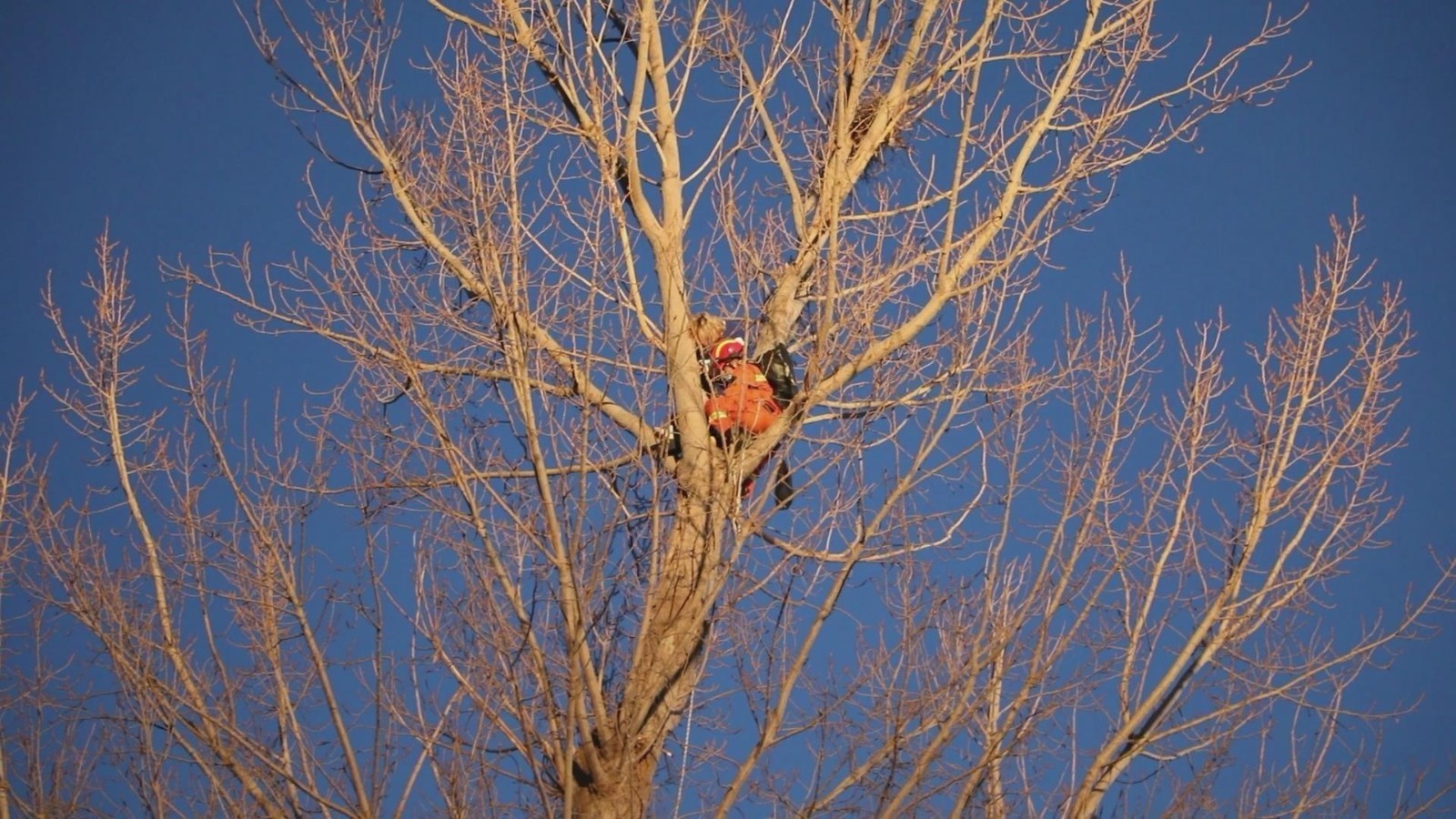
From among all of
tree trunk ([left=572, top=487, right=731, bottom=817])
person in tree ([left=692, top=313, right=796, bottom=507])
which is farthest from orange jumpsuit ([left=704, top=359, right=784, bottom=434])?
tree trunk ([left=572, top=487, right=731, bottom=817])

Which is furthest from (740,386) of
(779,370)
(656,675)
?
(656,675)

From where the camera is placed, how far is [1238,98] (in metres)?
6.23

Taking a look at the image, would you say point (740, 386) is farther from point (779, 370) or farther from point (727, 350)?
point (779, 370)

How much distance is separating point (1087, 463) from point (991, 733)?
1137 mm

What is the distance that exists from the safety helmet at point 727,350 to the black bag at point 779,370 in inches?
6.7

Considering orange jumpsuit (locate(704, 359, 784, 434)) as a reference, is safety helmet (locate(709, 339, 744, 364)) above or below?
above

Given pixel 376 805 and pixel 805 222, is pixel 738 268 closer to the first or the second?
pixel 805 222

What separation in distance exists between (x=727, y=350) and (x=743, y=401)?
0.92 ft

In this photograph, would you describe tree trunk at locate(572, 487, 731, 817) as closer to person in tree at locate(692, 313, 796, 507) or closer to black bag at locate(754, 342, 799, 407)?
person in tree at locate(692, 313, 796, 507)

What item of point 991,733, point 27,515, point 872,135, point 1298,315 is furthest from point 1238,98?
point 27,515

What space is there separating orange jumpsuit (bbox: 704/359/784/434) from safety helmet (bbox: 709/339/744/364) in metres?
0.02

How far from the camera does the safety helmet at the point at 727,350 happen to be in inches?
203

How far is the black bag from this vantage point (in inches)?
209

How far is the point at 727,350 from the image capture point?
5195mm
